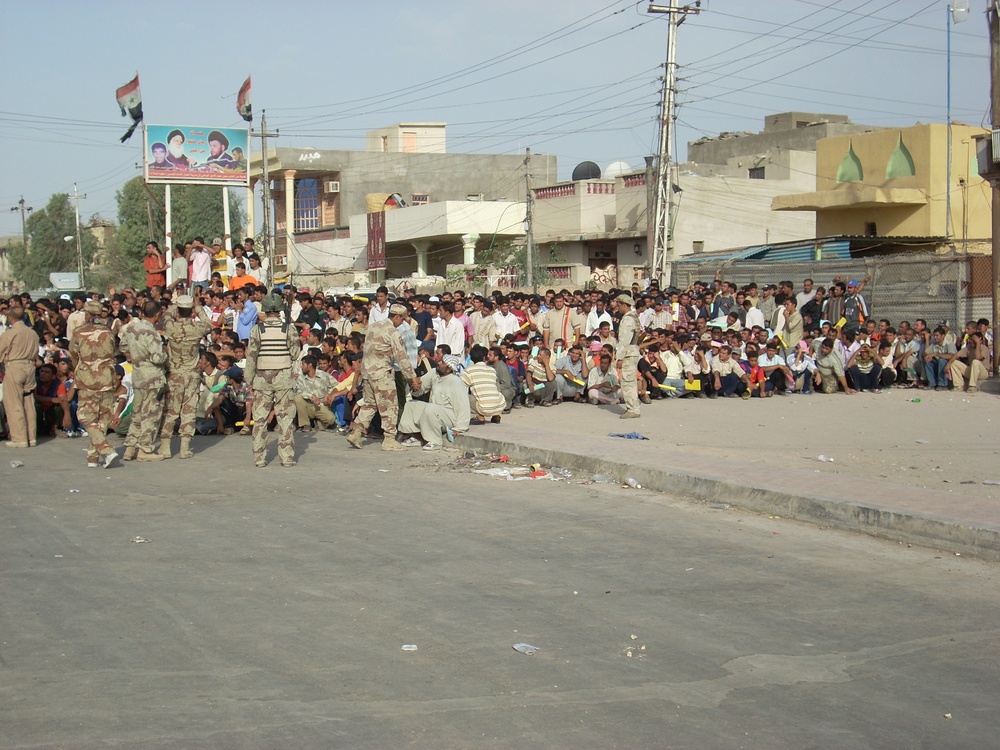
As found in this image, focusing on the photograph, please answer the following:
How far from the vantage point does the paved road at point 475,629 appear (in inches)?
174

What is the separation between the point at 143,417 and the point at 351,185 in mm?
45984

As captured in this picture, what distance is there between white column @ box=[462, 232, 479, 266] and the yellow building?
17.3 m

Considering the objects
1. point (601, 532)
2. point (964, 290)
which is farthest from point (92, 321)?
point (964, 290)

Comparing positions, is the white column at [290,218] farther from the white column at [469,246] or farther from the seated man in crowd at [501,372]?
the seated man in crowd at [501,372]

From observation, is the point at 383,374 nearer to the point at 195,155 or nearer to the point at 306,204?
the point at 195,155

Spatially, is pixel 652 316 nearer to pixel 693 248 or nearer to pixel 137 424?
pixel 137 424

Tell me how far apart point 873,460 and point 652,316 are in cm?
900

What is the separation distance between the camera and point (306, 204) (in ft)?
191

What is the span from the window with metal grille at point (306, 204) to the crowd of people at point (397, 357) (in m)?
34.1

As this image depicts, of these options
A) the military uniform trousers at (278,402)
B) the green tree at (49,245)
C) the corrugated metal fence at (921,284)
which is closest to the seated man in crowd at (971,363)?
the corrugated metal fence at (921,284)

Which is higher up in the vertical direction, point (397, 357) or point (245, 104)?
point (245, 104)

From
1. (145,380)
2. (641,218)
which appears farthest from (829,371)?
(641,218)

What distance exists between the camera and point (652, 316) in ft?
65.5

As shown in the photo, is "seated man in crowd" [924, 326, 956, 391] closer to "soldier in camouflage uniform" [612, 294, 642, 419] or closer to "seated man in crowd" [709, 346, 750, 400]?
"seated man in crowd" [709, 346, 750, 400]
